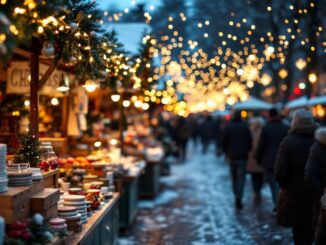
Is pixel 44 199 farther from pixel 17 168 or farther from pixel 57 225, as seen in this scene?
pixel 17 168

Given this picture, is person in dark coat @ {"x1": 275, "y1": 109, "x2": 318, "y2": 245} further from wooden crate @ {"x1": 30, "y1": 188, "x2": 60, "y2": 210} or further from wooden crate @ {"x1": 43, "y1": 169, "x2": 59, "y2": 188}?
wooden crate @ {"x1": 30, "y1": 188, "x2": 60, "y2": 210}

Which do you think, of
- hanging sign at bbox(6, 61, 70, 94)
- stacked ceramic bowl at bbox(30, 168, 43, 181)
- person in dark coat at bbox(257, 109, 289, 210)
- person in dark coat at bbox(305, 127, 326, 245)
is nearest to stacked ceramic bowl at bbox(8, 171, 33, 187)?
stacked ceramic bowl at bbox(30, 168, 43, 181)

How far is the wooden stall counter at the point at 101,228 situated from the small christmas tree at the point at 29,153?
91cm

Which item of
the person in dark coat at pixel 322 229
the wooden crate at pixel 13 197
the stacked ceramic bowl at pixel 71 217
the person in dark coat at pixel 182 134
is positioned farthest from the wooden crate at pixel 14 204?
the person in dark coat at pixel 182 134

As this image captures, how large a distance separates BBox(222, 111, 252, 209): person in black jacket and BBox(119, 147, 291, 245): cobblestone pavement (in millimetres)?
492

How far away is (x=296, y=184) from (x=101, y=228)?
2595 millimetres

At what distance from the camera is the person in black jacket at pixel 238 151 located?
13.1 m

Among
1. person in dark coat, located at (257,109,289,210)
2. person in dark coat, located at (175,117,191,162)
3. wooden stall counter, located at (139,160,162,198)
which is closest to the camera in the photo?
person in dark coat, located at (257,109,289,210)

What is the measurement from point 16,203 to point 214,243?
203 inches

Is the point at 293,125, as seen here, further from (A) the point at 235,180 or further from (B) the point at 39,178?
(A) the point at 235,180

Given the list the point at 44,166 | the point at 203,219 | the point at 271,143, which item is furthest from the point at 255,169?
the point at 44,166

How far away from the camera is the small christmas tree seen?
6461 millimetres

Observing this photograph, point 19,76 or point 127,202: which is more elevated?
point 19,76

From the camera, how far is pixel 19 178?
17.3ft
